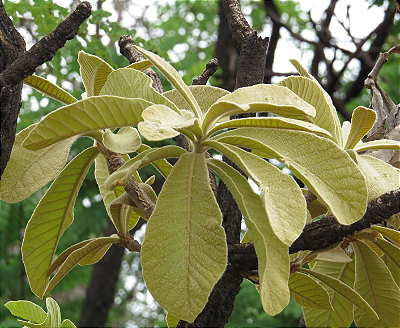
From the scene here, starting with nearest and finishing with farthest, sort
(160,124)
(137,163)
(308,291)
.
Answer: (160,124) → (137,163) → (308,291)

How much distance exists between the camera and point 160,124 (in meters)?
0.58

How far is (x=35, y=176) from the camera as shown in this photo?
31.9 inches

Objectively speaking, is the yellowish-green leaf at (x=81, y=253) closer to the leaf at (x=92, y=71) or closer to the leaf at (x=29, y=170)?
the leaf at (x=29, y=170)

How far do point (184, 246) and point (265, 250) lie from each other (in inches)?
4.7

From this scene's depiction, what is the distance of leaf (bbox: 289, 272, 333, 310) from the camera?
35.9 inches

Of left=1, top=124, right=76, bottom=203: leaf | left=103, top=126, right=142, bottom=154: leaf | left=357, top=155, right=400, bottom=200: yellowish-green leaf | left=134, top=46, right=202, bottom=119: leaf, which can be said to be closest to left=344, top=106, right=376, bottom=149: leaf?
left=357, top=155, right=400, bottom=200: yellowish-green leaf

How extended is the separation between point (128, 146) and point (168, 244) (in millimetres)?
158

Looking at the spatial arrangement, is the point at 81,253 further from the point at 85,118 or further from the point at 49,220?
the point at 85,118

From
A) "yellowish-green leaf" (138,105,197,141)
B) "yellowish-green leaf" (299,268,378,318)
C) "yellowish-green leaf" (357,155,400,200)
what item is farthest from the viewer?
"yellowish-green leaf" (299,268,378,318)

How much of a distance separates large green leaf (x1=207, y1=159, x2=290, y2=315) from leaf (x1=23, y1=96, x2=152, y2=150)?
0.20 metres

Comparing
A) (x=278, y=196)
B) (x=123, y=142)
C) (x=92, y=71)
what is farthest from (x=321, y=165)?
(x=92, y=71)

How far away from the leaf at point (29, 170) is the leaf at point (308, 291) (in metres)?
0.52

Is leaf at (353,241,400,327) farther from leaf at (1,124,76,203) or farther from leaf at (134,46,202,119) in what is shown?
leaf at (1,124,76,203)

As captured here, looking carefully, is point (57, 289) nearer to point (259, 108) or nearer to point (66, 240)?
point (66, 240)
